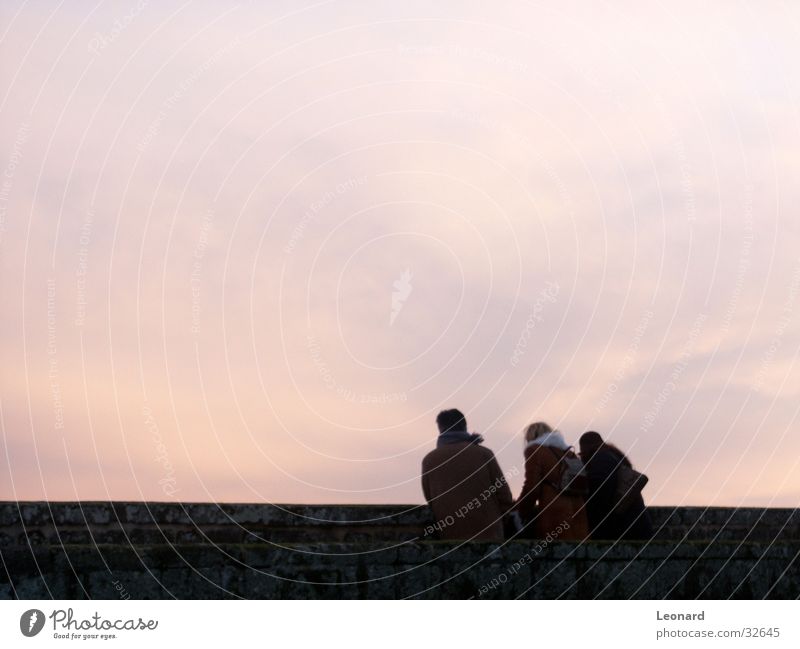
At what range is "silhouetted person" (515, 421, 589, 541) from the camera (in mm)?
10555

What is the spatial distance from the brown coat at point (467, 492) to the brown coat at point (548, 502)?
0.74ft

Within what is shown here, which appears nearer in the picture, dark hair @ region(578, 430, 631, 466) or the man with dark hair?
the man with dark hair

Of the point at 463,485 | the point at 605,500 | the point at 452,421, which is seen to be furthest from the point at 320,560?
the point at 605,500

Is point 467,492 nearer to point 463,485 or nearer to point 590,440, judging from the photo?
point 463,485

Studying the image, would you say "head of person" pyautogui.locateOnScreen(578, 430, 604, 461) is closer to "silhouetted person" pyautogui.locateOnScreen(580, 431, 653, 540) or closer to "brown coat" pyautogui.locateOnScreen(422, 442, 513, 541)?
"silhouetted person" pyautogui.locateOnScreen(580, 431, 653, 540)

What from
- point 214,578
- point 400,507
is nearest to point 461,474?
point 400,507

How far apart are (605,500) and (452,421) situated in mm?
1598

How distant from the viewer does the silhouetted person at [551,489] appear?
1055cm

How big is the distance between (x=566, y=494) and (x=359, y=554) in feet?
7.81

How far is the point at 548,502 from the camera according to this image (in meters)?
10.6

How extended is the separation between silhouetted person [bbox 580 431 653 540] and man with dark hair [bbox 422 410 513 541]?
80 cm
